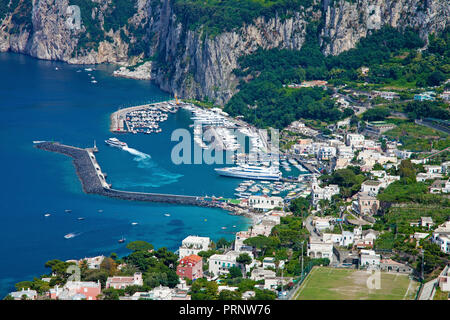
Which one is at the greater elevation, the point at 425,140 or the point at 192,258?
the point at 425,140

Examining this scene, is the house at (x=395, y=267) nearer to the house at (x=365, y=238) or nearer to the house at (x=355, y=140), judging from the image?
the house at (x=365, y=238)

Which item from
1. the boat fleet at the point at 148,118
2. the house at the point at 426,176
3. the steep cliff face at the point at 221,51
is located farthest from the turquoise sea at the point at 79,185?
the house at the point at 426,176

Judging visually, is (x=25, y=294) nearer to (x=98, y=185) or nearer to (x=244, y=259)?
(x=244, y=259)

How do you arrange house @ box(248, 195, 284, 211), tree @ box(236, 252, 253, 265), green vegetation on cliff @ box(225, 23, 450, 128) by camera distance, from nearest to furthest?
tree @ box(236, 252, 253, 265) → house @ box(248, 195, 284, 211) → green vegetation on cliff @ box(225, 23, 450, 128)

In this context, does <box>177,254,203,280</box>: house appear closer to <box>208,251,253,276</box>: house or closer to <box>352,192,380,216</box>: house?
<box>208,251,253,276</box>: house

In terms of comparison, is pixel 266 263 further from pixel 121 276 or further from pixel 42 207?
pixel 42 207

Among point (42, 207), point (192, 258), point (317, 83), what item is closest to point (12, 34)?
point (317, 83)

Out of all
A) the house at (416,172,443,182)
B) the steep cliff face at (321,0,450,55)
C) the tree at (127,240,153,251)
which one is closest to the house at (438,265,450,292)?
the tree at (127,240,153,251)
